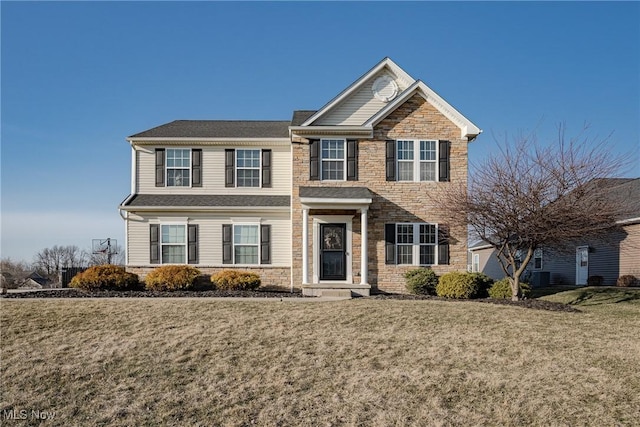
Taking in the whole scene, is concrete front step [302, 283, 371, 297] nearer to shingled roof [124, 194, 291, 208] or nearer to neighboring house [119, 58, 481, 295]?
neighboring house [119, 58, 481, 295]

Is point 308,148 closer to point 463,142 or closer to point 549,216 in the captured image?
point 463,142

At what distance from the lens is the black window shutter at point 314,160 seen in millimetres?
18609

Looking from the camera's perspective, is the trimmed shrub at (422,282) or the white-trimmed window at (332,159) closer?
the trimmed shrub at (422,282)

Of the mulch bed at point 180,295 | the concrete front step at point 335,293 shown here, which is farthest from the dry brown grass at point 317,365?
the concrete front step at point 335,293

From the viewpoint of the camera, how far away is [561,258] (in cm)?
2641

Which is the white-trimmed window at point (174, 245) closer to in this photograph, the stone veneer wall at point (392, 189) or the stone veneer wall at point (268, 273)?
the stone veneer wall at point (268, 273)

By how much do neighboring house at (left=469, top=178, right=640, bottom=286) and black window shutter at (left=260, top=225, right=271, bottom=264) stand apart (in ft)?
30.7

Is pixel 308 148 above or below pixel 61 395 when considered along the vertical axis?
above

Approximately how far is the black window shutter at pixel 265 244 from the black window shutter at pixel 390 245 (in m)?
4.16

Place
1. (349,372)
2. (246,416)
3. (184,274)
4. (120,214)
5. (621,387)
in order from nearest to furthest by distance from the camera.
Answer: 1. (246,416)
2. (621,387)
3. (349,372)
4. (184,274)
5. (120,214)

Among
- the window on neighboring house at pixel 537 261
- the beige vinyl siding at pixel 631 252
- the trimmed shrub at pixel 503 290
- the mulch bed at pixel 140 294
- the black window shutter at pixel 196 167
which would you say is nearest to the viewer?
the mulch bed at pixel 140 294

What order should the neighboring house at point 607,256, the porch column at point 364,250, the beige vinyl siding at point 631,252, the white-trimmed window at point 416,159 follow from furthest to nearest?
the beige vinyl siding at point 631,252
the neighboring house at point 607,256
the white-trimmed window at point 416,159
the porch column at point 364,250

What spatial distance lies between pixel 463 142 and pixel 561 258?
11318 millimetres

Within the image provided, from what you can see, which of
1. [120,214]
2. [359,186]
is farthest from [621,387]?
[120,214]
